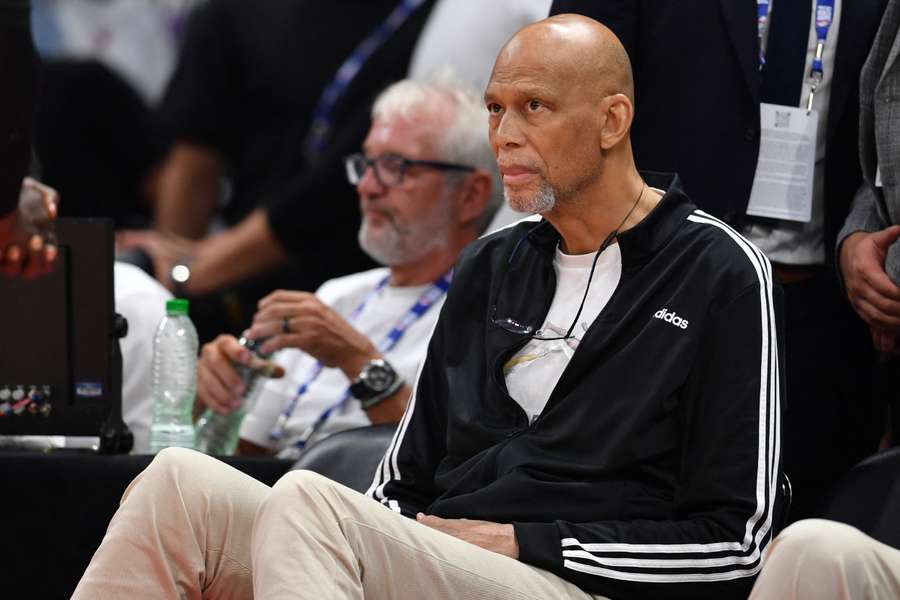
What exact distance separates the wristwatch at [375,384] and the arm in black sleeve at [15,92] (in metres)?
1.49

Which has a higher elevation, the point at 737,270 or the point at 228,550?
the point at 737,270

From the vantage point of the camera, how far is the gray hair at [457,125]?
4.59m

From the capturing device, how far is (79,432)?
3.80 meters

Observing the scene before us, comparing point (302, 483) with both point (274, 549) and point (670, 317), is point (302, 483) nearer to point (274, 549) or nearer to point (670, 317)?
point (274, 549)

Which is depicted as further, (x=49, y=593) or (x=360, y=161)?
(x=360, y=161)

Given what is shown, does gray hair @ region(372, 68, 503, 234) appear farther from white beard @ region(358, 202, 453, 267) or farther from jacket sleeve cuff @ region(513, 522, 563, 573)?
jacket sleeve cuff @ region(513, 522, 563, 573)

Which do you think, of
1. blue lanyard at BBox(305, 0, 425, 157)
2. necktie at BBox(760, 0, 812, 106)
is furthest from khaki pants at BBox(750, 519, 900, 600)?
blue lanyard at BBox(305, 0, 425, 157)

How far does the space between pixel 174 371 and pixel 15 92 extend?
1527mm

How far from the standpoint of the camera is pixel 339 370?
443 cm

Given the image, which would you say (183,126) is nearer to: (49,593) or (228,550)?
(49,593)

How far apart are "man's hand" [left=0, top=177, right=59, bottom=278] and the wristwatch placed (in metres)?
1.26

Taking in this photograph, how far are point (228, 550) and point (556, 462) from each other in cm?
62

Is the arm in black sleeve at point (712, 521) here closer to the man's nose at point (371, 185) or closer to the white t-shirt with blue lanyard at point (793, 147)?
the white t-shirt with blue lanyard at point (793, 147)

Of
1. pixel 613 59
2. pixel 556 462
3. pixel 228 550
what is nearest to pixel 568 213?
pixel 613 59
